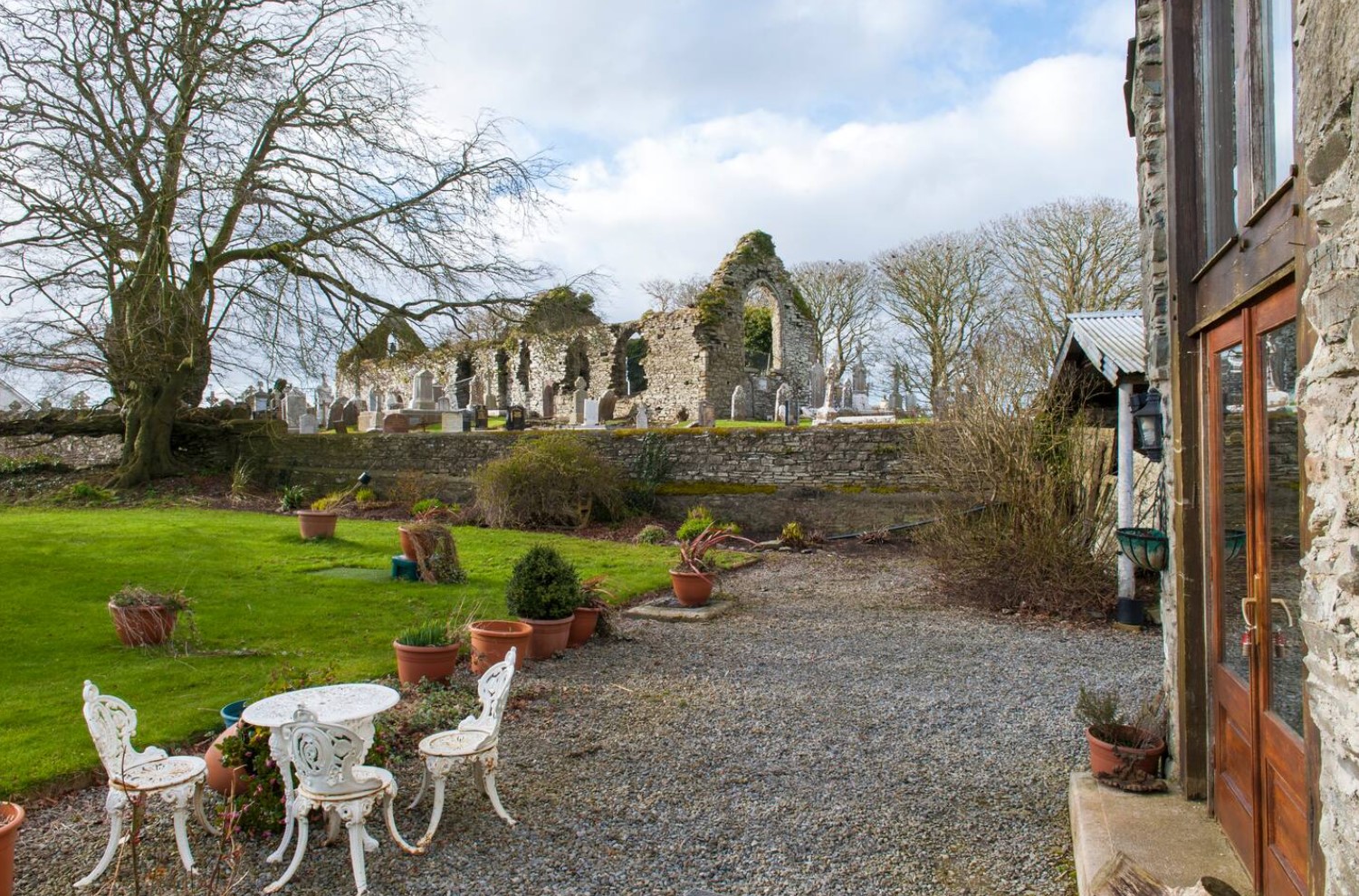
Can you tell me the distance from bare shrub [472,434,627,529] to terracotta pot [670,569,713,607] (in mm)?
5574

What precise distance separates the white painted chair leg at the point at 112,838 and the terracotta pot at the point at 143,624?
3.31 meters

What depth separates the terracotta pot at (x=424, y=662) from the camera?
5.54m

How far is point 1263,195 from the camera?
2.53 meters

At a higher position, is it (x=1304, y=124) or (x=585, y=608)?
(x=1304, y=124)

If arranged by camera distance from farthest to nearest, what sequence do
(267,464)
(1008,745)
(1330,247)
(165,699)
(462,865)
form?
(267,464) → (165,699) → (1008,745) → (462,865) → (1330,247)

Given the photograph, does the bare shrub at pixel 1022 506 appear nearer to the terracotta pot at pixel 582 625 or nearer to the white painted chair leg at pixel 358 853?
the terracotta pot at pixel 582 625

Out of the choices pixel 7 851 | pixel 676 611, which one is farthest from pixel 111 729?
pixel 676 611

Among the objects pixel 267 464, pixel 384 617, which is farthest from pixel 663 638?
pixel 267 464

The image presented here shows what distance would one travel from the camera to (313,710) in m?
3.57

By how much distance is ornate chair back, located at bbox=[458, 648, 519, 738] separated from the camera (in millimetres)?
3881

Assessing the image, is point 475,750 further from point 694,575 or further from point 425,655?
point 694,575

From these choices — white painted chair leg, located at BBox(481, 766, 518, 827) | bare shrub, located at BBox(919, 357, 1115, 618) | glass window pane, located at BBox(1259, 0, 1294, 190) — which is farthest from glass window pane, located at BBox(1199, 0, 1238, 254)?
bare shrub, located at BBox(919, 357, 1115, 618)

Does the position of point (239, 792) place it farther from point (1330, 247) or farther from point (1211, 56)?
point (1211, 56)

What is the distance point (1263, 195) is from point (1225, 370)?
0.67m
